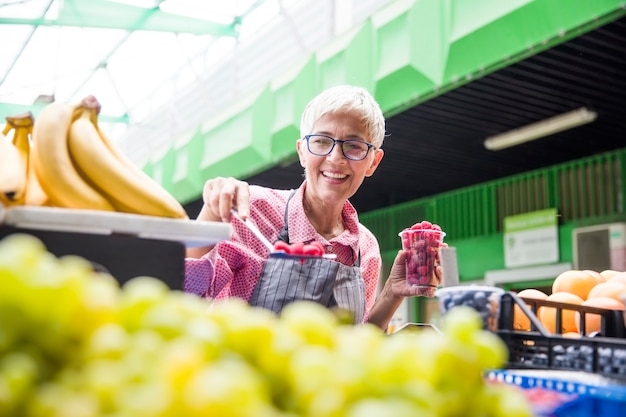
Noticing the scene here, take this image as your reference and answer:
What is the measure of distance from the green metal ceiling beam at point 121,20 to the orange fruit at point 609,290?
9.05 m

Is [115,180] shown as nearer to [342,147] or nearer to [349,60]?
[342,147]

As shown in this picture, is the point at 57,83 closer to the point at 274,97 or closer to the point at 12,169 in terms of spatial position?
the point at 274,97

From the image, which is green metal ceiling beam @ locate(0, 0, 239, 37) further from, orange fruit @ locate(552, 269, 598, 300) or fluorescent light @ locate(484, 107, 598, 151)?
orange fruit @ locate(552, 269, 598, 300)

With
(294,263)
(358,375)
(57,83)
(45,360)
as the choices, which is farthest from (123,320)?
(57,83)

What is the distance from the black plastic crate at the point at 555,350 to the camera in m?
Result: 1.04

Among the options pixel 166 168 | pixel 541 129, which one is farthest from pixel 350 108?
pixel 166 168

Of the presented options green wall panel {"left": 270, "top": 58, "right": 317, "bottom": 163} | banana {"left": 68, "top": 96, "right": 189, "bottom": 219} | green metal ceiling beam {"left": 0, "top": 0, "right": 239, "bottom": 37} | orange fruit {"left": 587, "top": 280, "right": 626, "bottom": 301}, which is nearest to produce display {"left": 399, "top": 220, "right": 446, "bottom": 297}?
orange fruit {"left": 587, "top": 280, "right": 626, "bottom": 301}

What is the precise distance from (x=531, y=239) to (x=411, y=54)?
274 centimetres

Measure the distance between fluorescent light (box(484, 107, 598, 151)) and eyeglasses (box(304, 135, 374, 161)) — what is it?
4247 mm

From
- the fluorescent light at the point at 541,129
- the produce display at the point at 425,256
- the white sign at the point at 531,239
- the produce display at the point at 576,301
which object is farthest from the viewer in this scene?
the white sign at the point at 531,239

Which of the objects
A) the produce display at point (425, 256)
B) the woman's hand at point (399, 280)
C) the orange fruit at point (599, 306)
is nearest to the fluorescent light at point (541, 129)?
the woman's hand at point (399, 280)

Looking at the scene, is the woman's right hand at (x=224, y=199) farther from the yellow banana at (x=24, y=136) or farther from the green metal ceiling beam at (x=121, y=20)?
the green metal ceiling beam at (x=121, y=20)

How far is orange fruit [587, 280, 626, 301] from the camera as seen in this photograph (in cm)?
150

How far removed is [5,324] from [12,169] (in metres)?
0.65
